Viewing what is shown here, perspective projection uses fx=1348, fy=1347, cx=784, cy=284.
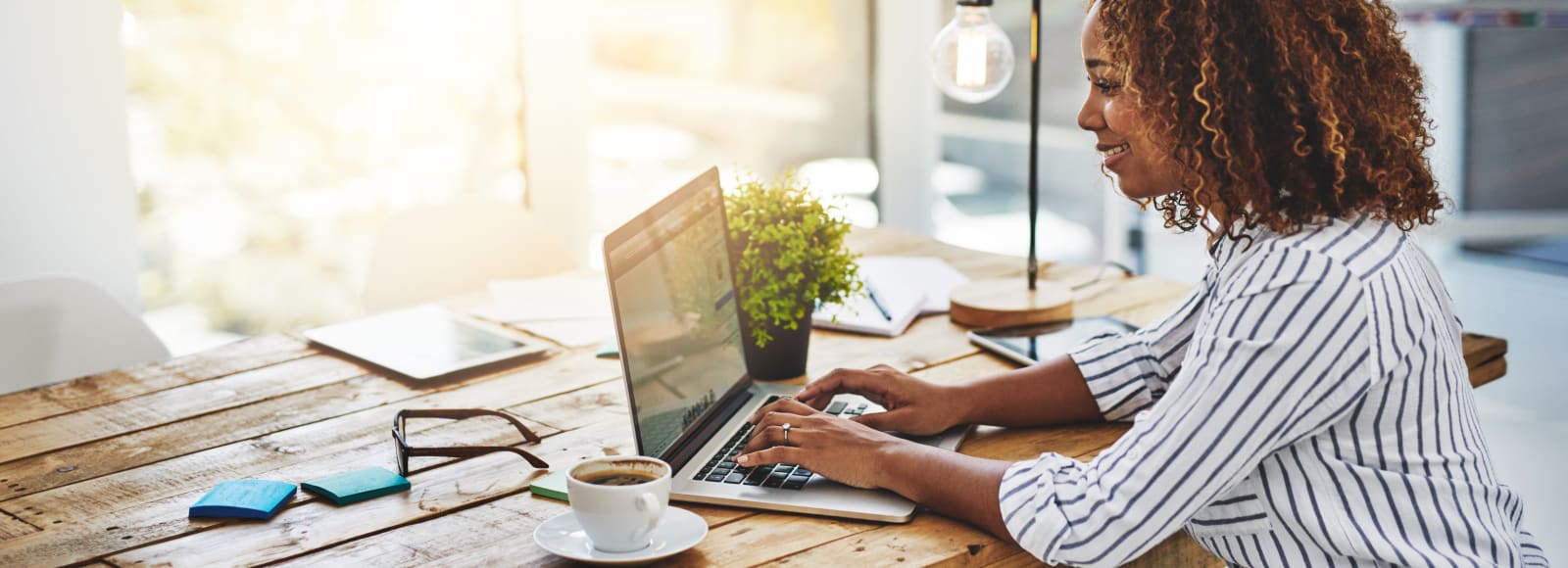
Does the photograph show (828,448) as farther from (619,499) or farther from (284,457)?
(284,457)

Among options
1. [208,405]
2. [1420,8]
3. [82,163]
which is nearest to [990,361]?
[208,405]

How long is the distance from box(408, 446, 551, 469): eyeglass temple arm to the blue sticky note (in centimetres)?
12

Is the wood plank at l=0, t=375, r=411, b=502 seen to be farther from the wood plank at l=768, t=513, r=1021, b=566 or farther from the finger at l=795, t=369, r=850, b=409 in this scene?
Result: the wood plank at l=768, t=513, r=1021, b=566

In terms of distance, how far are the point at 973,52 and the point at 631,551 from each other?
1.09 m

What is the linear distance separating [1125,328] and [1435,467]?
74cm

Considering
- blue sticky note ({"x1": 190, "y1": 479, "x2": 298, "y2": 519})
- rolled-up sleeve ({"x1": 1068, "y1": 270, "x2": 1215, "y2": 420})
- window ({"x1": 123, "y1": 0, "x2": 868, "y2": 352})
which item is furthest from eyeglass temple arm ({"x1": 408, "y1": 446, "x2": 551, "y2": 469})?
window ({"x1": 123, "y1": 0, "x2": 868, "y2": 352})

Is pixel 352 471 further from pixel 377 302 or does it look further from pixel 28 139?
pixel 28 139

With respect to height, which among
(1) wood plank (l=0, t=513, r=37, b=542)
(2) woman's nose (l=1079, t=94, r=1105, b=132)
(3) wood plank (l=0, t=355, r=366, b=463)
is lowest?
(1) wood plank (l=0, t=513, r=37, b=542)

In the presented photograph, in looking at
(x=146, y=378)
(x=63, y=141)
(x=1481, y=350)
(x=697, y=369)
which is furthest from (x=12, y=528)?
(x=1481, y=350)

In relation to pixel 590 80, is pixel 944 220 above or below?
below

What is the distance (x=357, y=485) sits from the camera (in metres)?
1.26

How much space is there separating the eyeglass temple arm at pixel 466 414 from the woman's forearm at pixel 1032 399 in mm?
453

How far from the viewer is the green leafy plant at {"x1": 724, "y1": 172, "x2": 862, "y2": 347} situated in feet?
5.11

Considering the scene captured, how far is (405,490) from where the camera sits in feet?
4.15
